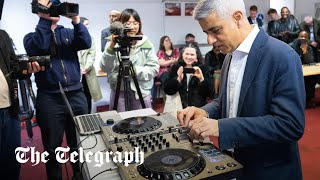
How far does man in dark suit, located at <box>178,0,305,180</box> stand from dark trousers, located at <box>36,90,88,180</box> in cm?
115

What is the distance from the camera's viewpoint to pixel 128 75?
2164mm

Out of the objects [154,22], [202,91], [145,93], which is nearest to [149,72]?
[145,93]

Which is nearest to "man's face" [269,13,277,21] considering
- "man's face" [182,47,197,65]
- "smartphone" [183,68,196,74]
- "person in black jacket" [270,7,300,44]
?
"person in black jacket" [270,7,300,44]

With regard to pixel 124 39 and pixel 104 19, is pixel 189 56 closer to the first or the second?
pixel 124 39

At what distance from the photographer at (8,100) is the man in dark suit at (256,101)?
1151 mm

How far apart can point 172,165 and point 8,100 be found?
127 cm

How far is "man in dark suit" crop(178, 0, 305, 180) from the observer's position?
0.94 meters

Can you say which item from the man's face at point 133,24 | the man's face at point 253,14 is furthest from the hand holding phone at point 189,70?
the man's face at point 253,14

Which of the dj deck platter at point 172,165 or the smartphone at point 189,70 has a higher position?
the smartphone at point 189,70

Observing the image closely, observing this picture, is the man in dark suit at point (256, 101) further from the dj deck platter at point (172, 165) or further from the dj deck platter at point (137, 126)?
the dj deck platter at point (137, 126)

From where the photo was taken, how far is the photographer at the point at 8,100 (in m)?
1.71

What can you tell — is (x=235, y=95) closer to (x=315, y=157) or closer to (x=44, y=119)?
(x=44, y=119)

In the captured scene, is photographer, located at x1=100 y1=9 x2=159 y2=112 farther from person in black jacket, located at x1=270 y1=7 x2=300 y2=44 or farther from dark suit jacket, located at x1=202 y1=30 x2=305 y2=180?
person in black jacket, located at x1=270 y1=7 x2=300 y2=44

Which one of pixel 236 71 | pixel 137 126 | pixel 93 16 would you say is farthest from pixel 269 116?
pixel 93 16
